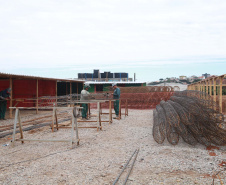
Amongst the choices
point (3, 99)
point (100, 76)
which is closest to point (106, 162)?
point (3, 99)

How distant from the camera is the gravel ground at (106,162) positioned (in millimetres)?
4555

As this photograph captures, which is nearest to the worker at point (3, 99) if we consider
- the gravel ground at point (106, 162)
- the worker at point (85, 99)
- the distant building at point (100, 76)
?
the worker at point (85, 99)

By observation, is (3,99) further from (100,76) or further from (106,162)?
(100,76)

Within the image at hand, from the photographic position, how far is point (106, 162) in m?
5.51

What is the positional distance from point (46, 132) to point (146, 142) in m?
4.07

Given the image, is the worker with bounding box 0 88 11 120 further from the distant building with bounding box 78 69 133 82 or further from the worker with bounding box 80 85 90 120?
the distant building with bounding box 78 69 133 82

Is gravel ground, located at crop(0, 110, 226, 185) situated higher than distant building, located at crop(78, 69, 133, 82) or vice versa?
distant building, located at crop(78, 69, 133, 82)

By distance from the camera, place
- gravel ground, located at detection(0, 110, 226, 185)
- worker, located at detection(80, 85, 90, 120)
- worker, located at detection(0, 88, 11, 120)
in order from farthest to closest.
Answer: worker, located at detection(0, 88, 11, 120) → worker, located at detection(80, 85, 90, 120) → gravel ground, located at detection(0, 110, 226, 185)

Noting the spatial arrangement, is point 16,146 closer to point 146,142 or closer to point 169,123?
point 146,142

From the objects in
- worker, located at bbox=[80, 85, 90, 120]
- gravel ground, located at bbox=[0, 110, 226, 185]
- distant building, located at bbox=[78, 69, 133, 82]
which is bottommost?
gravel ground, located at bbox=[0, 110, 226, 185]

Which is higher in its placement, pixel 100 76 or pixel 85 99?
pixel 100 76

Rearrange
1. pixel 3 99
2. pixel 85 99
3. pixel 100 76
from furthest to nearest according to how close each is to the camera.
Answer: pixel 100 76
pixel 3 99
pixel 85 99

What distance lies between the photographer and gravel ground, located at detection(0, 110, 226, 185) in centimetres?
455

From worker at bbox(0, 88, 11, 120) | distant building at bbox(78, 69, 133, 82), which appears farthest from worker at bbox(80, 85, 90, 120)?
distant building at bbox(78, 69, 133, 82)
